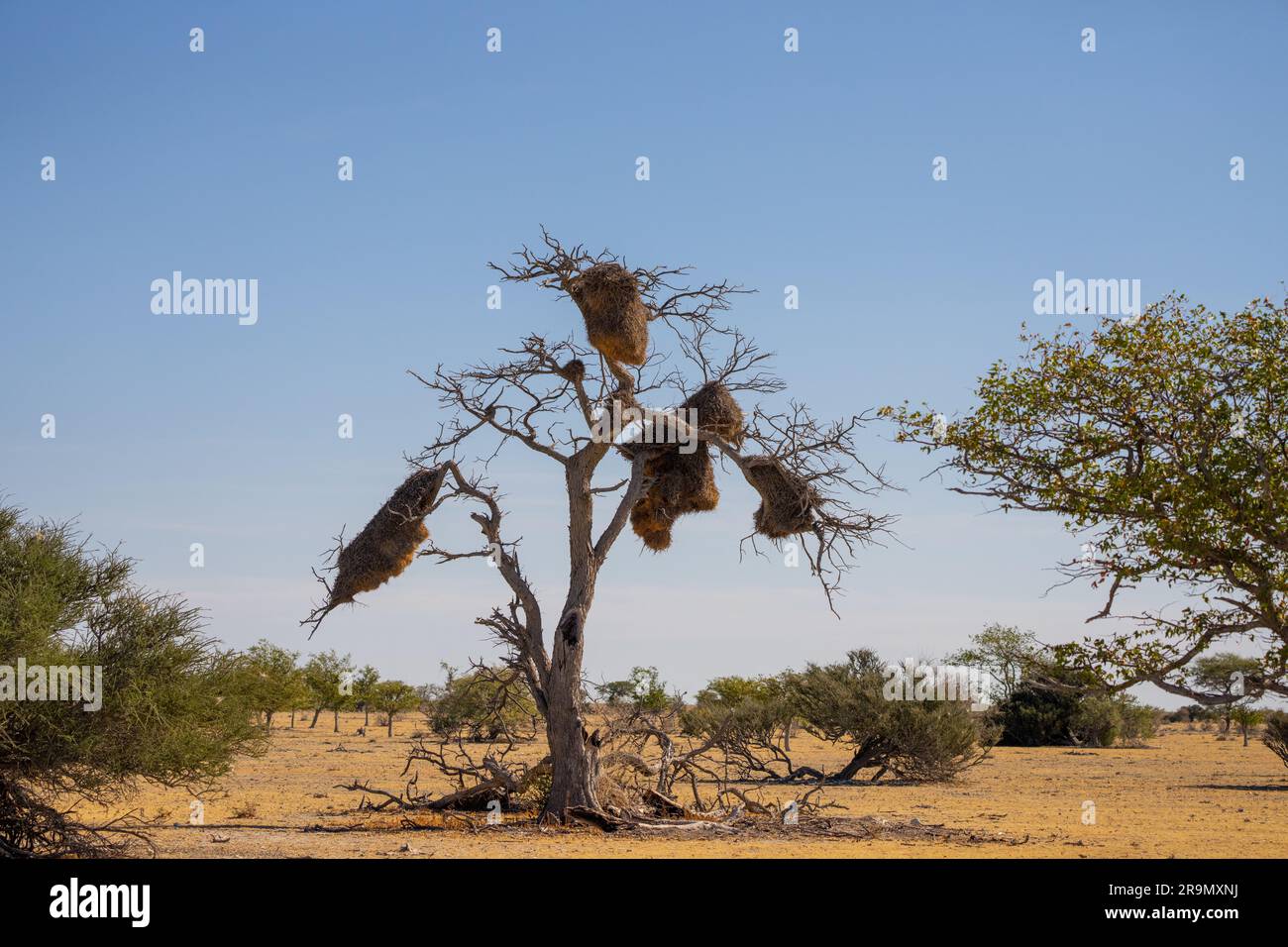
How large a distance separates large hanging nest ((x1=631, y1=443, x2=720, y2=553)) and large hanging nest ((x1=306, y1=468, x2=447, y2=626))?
300 centimetres

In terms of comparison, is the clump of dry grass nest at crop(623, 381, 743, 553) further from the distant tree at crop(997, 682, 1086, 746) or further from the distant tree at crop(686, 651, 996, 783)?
the distant tree at crop(997, 682, 1086, 746)

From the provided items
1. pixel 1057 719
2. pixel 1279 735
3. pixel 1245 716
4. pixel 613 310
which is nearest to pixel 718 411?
pixel 613 310

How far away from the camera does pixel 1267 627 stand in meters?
11.6

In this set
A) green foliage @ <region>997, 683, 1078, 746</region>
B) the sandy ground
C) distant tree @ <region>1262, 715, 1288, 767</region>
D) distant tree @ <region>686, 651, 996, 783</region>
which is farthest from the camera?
green foliage @ <region>997, 683, 1078, 746</region>

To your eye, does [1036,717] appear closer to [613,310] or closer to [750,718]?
[750,718]

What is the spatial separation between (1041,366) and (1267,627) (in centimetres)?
321

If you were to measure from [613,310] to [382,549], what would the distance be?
4.21m

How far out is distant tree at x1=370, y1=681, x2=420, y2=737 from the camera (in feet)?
182

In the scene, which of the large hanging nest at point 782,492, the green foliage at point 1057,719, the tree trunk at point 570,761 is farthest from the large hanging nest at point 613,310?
the green foliage at point 1057,719

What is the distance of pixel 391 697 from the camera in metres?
56.0

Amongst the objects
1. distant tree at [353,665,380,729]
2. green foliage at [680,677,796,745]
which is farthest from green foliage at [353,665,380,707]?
green foliage at [680,677,796,745]

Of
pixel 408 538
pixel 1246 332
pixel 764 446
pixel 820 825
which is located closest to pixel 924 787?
pixel 820 825
